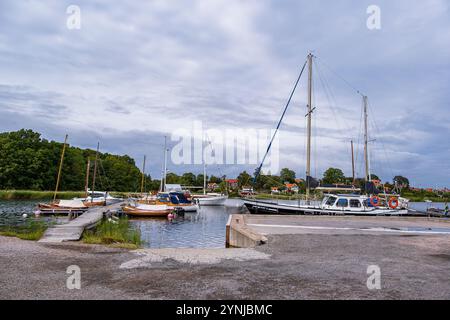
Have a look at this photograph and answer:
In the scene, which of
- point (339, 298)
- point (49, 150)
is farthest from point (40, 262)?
point (49, 150)

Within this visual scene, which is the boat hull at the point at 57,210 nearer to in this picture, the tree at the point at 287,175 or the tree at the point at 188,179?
the tree at the point at 188,179

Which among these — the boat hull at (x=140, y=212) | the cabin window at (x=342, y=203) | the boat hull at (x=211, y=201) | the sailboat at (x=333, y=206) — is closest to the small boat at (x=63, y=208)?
the boat hull at (x=140, y=212)

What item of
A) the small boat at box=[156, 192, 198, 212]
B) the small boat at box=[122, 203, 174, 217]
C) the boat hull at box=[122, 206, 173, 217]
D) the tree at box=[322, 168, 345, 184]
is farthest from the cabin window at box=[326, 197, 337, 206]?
the tree at box=[322, 168, 345, 184]

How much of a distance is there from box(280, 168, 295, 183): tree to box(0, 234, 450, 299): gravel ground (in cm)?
15080

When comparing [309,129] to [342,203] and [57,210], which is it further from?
[57,210]

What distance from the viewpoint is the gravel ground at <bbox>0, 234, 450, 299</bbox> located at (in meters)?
6.15

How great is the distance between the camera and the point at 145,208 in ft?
132

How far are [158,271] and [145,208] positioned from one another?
110 ft

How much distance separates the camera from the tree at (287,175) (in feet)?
532

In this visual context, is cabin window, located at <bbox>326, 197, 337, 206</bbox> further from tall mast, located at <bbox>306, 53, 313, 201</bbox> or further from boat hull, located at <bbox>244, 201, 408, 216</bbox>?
tall mast, located at <bbox>306, 53, 313, 201</bbox>

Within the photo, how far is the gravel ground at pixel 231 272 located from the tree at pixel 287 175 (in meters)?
151

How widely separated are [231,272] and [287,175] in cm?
15870
